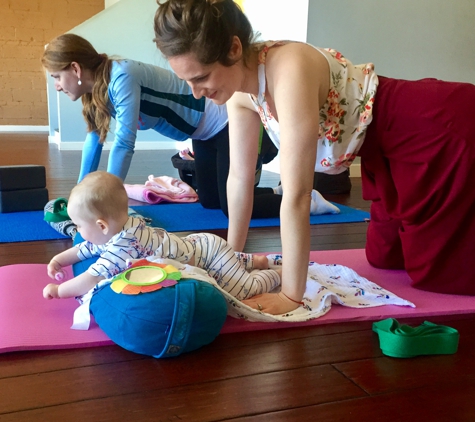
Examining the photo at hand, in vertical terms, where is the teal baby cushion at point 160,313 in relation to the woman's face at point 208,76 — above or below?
below

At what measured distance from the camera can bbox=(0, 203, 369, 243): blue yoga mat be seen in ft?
6.64

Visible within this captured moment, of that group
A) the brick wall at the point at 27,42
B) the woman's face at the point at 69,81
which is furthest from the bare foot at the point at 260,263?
the brick wall at the point at 27,42

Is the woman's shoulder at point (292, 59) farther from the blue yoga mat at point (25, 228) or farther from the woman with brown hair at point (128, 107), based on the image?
the blue yoga mat at point (25, 228)

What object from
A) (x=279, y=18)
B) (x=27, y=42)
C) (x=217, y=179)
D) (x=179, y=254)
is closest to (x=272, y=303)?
(x=179, y=254)

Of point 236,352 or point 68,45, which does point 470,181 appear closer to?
point 236,352

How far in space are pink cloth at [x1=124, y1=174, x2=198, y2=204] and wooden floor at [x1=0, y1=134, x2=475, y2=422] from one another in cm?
165

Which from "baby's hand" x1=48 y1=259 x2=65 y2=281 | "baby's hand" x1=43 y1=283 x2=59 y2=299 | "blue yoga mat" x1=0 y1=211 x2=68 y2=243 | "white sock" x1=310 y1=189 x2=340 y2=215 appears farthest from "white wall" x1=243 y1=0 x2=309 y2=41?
"baby's hand" x1=43 y1=283 x2=59 y2=299

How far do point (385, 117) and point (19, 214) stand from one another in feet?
5.66

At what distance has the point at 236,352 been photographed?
1.10 m

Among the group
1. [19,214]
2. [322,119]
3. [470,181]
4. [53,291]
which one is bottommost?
[19,214]

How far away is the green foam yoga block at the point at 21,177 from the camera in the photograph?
2312mm

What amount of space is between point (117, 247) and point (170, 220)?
1.14 m

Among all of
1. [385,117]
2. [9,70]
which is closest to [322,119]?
[385,117]

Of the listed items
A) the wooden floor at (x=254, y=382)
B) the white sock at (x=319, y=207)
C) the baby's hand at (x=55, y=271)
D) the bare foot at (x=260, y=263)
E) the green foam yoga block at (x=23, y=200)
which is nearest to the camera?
the wooden floor at (x=254, y=382)
